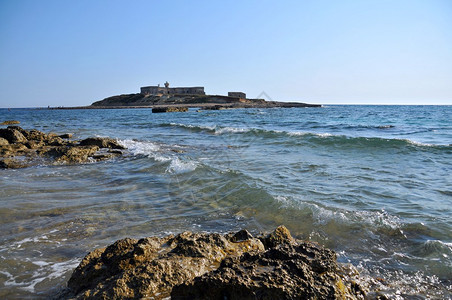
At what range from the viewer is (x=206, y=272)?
2.77 m

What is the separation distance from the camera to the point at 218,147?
15070mm

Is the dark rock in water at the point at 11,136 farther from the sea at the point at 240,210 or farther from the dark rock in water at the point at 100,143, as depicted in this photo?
the sea at the point at 240,210

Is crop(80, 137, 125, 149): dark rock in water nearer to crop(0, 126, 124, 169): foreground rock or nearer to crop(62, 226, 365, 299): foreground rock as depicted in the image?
crop(0, 126, 124, 169): foreground rock

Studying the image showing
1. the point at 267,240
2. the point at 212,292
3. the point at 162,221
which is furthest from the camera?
the point at 162,221

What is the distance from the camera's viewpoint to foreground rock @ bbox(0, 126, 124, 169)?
10.7 m

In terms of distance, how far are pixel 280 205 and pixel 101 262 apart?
366 cm

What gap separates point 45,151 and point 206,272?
11321 mm

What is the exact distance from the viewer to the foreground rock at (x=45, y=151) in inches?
422

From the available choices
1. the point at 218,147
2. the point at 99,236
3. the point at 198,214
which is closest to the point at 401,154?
the point at 218,147

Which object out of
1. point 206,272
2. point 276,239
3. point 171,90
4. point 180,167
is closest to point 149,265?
point 206,272

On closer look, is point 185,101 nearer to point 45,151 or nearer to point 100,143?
point 100,143

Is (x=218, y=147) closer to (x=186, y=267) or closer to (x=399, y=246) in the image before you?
(x=399, y=246)

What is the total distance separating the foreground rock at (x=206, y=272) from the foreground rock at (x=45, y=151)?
8.66m

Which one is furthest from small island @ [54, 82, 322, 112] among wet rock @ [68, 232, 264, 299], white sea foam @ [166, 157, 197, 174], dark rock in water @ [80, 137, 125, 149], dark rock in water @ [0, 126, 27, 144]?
wet rock @ [68, 232, 264, 299]
